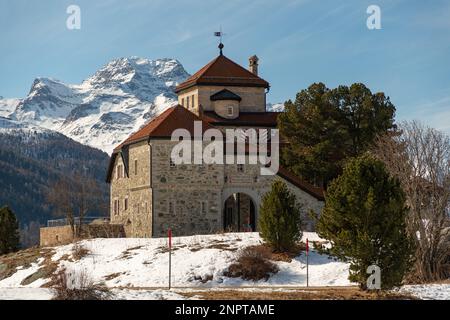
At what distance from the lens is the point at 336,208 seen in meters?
29.4

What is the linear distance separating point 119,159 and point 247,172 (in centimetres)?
1051

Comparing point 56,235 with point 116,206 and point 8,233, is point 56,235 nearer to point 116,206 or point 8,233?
point 8,233

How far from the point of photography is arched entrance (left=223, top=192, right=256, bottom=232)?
58.5 meters

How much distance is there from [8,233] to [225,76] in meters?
20.8

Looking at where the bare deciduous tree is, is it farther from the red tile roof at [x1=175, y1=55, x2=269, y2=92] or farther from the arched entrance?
the red tile roof at [x1=175, y1=55, x2=269, y2=92]

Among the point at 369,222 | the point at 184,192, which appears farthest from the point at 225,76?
the point at 369,222

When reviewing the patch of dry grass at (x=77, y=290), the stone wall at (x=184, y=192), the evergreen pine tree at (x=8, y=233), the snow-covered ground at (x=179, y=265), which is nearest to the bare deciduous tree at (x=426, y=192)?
the snow-covered ground at (x=179, y=265)

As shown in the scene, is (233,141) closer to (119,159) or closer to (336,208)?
(119,159)

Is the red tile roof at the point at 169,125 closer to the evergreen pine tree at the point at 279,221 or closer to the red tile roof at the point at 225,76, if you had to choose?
the red tile roof at the point at 225,76

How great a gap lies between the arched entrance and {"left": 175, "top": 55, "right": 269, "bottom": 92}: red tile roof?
32.8ft
